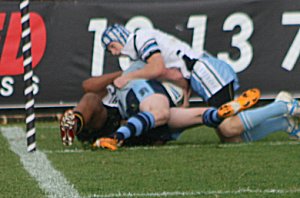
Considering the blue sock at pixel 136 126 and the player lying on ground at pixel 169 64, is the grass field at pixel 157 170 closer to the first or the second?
the blue sock at pixel 136 126

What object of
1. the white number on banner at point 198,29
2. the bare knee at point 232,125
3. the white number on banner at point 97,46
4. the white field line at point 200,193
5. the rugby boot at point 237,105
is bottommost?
the white number on banner at point 97,46

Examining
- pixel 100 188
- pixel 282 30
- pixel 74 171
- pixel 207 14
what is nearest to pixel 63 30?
pixel 207 14

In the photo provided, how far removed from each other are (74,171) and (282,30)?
5.88 meters

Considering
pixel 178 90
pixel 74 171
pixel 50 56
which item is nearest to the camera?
pixel 74 171

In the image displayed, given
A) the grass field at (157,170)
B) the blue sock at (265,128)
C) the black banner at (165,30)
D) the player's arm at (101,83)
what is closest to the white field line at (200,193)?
the grass field at (157,170)

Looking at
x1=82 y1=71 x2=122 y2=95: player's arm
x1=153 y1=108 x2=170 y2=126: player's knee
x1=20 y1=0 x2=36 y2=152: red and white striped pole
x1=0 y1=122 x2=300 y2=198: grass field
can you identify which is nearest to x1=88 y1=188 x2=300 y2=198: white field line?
x1=0 y1=122 x2=300 y2=198: grass field

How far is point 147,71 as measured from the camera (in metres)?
9.12

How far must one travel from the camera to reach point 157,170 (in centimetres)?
738

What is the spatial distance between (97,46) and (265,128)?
387cm

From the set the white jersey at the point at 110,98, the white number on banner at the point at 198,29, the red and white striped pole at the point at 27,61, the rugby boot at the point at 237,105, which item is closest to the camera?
the red and white striped pole at the point at 27,61

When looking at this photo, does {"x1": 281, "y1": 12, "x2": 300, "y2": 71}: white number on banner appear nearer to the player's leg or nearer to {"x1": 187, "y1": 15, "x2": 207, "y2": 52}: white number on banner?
{"x1": 187, "y1": 15, "x2": 207, "y2": 52}: white number on banner

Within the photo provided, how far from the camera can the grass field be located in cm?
636

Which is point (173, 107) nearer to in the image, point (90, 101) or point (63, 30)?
point (90, 101)

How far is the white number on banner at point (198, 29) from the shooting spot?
41.6 ft
